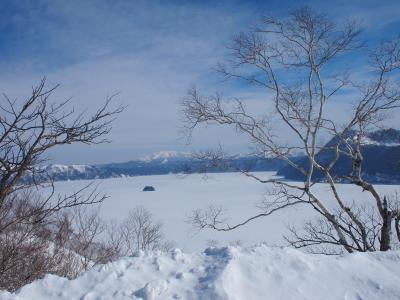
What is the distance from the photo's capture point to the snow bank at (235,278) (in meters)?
3.86

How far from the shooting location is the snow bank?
3861 mm

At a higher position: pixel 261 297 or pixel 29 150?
pixel 29 150

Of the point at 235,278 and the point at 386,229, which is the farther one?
the point at 386,229

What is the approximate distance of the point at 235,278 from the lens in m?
4.09

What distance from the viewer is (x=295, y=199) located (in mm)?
7672

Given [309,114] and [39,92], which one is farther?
[309,114]

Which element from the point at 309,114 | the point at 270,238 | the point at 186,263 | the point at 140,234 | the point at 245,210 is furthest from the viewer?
the point at 245,210

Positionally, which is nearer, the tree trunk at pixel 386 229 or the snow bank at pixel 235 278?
the snow bank at pixel 235 278

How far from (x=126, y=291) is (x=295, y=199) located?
4634 millimetres

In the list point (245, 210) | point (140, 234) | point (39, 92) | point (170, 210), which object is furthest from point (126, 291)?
point (170, 210)

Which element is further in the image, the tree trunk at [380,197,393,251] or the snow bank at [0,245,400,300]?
the tree trunk at [380,197,393,251]

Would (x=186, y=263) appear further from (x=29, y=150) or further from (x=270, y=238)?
(x=270, y=238)

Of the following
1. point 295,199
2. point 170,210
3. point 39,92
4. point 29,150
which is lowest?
point 170,210

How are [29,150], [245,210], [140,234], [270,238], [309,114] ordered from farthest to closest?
[245,210], [270,238], [140,234], [309,114], [29,150]
